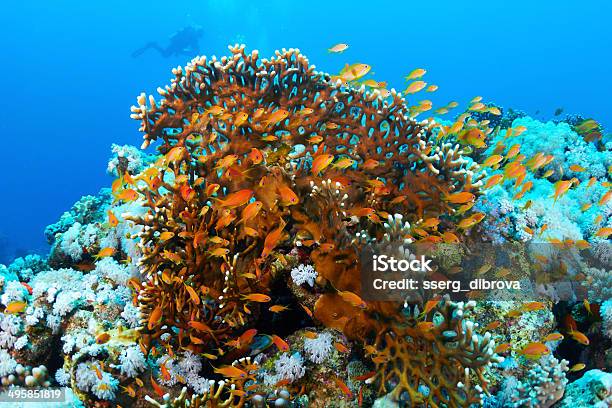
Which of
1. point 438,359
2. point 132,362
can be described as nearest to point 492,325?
point 438,359

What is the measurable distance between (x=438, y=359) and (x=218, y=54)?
10151 cm

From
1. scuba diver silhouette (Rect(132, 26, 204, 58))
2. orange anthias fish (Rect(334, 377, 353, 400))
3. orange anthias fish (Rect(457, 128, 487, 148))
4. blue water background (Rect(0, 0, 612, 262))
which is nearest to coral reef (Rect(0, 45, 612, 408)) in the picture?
orange anthias fish (Rect(334, 377, 353, 400))

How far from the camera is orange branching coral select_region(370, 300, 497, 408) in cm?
333

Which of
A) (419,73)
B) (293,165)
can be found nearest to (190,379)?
(293,165)

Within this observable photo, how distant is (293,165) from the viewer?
15.3ft

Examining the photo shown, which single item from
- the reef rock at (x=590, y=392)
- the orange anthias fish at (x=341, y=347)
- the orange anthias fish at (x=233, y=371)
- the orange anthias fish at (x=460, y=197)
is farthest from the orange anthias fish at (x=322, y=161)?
the reef rock at (x=590, y=392)

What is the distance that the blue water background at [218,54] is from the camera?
9919 centimetres

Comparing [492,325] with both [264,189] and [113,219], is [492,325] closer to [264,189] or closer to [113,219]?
[264,189]

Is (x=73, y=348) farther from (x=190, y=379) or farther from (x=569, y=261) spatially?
(x=569, y=261)

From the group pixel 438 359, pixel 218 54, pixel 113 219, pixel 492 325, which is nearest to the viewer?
pixel 438 359

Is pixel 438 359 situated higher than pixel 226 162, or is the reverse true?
pixel 226 162

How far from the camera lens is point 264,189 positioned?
4.16 meters

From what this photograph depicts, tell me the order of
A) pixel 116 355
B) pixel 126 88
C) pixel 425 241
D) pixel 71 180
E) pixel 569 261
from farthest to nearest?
1. pixel 126 88
2. pixel 71 180
3. pixel 569 261
4. pixel 425 241
5. pixel 116 355

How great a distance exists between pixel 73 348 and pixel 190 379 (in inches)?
48.0
